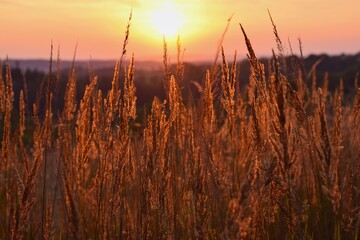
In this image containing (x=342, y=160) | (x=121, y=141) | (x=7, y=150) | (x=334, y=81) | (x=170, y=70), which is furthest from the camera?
(x=334, y=81)

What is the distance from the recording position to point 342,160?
500 centimetres

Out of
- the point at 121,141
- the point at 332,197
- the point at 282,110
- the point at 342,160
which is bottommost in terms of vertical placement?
the point at 342,160

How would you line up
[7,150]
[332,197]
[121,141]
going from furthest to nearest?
[7,150] < [121,141] < [332,197]

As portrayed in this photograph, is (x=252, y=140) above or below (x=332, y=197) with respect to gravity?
above

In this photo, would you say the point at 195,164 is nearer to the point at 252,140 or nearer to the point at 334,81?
the point at 252,140

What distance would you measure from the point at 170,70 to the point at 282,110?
1.35m

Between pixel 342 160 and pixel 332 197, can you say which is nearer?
pixel 332 197

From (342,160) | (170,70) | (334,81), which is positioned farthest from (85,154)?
(334,81)

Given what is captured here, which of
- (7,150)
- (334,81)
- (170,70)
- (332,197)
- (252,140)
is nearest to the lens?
(332,197)

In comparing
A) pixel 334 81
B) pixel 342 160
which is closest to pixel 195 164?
pixel 342 160

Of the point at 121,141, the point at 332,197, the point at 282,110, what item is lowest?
the point at 332,197

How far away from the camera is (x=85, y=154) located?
91.7 inches

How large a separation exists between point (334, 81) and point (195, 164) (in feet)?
76.6

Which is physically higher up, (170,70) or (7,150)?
(170,70)
